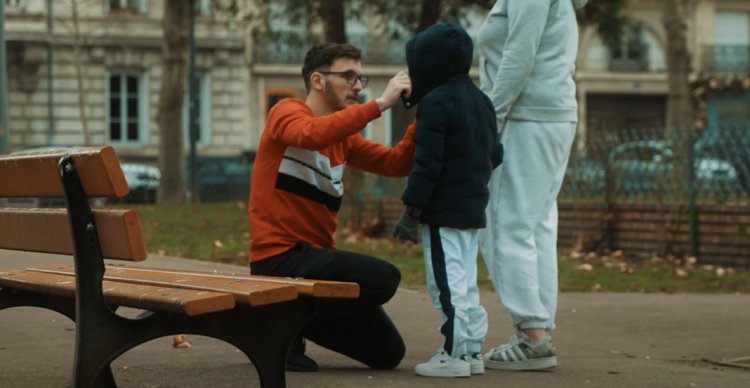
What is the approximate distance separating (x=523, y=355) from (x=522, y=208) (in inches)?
25.7

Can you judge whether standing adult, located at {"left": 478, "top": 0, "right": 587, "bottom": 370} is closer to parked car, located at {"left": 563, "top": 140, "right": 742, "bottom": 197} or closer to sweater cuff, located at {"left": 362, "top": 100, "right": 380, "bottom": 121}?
sweater cuff, located at {"left": 362, "top": 100, "right": 380, "bottom": 121}

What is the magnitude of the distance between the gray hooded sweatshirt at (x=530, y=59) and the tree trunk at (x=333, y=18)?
1535cm

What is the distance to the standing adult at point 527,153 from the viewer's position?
246 inches

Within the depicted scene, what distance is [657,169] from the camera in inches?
532

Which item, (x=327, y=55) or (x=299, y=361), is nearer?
(x=327, y=55)

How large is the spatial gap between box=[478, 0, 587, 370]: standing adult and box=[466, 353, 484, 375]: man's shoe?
23cm

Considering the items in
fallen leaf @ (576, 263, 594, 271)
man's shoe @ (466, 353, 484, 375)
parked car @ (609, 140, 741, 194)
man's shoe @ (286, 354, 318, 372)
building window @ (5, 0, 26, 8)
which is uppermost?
building window @ (5, 0, 26, 8)

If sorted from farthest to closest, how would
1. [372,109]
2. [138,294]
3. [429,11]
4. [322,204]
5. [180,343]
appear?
[429,11]
[180,343]
[322,204]
[372,109]
[138,294]

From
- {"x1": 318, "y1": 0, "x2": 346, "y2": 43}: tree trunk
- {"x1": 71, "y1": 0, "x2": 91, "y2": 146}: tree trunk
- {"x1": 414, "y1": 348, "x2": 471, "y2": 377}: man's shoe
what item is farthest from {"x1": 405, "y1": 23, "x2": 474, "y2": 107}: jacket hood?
{"x1": 71, "y1": 0, "x2": 91, "y2": 146}: tree trunk

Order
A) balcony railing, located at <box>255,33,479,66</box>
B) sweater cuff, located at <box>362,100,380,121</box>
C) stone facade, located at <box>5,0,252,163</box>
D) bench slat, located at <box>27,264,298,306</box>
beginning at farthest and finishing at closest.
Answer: balcony railing, located at <box>255,33,479,66</box>
stone facade, located at <box>5,0,252,163</box>
sweater cuff, located at <box>362,100,380,121</box>
bench slat, located at <box>27,264,298,306</box>

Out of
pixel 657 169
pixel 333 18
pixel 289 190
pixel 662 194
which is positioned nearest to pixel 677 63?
pixel 333 18

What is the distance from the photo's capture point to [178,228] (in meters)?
17.8

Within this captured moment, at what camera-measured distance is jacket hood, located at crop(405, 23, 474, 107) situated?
19.5 feet

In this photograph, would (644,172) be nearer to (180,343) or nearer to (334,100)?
(180,343)
